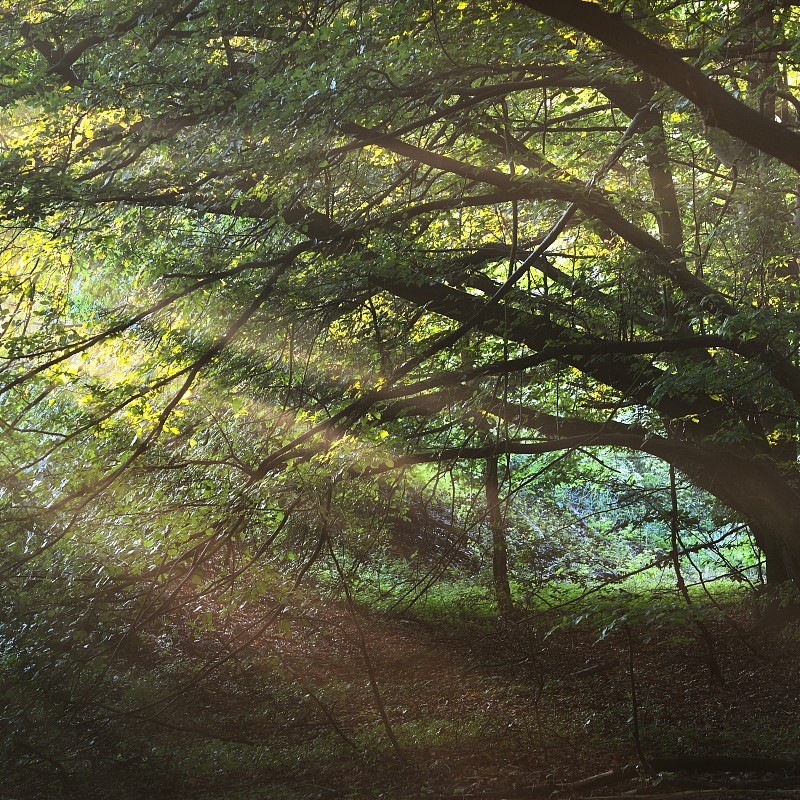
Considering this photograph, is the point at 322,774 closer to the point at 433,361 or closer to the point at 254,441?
the point at 254,441

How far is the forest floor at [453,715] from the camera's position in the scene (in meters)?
6.26

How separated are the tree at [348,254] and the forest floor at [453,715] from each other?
1635 mm

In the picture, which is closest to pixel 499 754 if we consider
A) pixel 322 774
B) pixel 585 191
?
pixel 322 774

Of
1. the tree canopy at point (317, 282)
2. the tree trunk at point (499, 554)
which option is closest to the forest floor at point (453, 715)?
the tree trunk at point (499, 554)

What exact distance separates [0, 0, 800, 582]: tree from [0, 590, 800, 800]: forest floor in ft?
5.36

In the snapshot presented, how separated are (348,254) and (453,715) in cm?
499

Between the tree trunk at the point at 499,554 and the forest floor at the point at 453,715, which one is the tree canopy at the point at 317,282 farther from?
the forest floor at the point at 453,715

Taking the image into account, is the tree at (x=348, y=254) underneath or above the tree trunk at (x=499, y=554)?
above

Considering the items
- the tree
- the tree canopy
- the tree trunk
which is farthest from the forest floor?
the tree

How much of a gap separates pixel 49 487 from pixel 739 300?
6127 millimetres

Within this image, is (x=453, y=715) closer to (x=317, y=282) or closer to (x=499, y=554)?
(x=499, y=554)

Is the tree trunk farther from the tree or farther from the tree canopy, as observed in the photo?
the tree

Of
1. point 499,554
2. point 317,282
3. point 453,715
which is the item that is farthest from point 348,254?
point 453,715

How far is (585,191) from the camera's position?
19.0 ft
